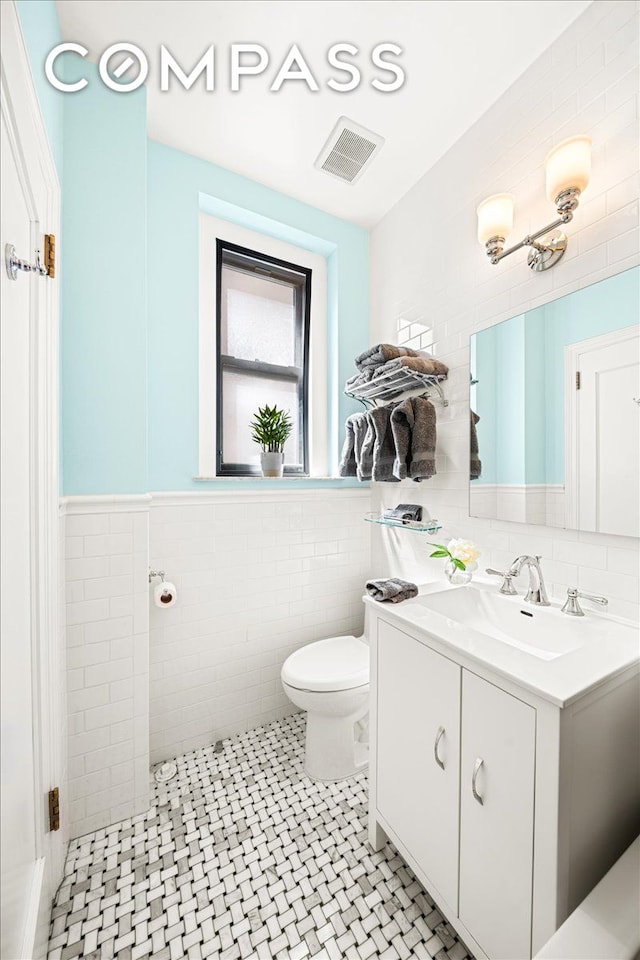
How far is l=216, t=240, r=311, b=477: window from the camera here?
2.02m

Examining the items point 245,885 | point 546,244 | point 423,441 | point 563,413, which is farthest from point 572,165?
point 245,885

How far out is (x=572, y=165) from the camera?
3.61 feet

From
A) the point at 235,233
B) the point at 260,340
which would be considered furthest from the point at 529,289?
the point at 235,233

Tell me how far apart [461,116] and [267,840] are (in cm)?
278

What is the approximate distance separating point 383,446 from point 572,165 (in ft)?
3.58

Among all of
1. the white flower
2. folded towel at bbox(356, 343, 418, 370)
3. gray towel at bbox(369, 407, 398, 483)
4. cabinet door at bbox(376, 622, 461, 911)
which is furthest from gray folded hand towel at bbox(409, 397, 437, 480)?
cabinet door at bbox(376, 622, 461, 911)

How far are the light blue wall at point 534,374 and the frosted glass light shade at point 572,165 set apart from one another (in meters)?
0.29

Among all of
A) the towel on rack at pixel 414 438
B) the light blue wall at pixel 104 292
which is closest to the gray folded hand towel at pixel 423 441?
the towel on rack at pixel 414 438

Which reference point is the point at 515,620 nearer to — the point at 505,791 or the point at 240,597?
the point at 505,791

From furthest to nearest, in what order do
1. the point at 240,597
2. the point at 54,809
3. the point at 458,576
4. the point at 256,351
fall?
the point at 256,351, the point at 240,597, the point at 458,576, the point at 54,809

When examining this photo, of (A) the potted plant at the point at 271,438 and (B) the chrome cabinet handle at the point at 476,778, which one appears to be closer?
(B) the chrome cabinet handle at the point at 476,778

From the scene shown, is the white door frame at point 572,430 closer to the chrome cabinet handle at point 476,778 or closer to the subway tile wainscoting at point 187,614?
the chrome cabinet handle at point 476,778

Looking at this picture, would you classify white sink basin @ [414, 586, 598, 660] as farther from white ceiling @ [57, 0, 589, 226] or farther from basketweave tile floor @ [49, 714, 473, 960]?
white ceiling @ [57, 0, 589, 226]

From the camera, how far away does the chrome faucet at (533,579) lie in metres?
1.22
